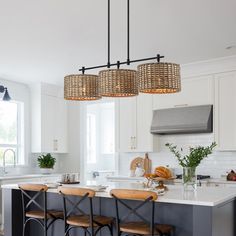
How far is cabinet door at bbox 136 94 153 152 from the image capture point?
20.3 feet

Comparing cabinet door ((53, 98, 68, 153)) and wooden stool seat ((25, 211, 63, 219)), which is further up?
cabinet door ((53, 98, 68, 153))

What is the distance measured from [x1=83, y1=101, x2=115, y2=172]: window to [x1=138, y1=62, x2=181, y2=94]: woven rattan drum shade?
655cm

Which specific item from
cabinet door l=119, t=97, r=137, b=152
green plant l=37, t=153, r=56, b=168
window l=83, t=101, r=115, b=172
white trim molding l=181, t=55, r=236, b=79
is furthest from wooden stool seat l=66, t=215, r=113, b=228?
window l=83, t=101, r=115, b=172

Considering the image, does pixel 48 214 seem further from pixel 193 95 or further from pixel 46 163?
pixel 46 163

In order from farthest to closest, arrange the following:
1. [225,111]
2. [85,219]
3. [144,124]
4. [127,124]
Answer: [127,124] → [144,124] → [225,111] → [85,219]

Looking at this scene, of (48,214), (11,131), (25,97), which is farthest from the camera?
(25,97)

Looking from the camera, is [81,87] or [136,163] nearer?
[81,87]

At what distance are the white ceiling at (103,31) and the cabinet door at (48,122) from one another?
4.71 ft

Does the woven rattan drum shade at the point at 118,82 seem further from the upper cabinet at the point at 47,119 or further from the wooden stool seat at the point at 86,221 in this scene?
the upper cabinet at the point at 47,119

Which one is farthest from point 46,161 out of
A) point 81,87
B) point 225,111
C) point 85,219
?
point 81,87

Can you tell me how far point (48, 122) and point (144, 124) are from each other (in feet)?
6.55

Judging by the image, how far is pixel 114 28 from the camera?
13.1 feet

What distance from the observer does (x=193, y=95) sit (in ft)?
18.9

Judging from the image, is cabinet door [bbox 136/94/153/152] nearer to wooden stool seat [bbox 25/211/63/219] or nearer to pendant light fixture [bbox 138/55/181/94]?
wooden stool seat [bbox 25/211/63/219]
